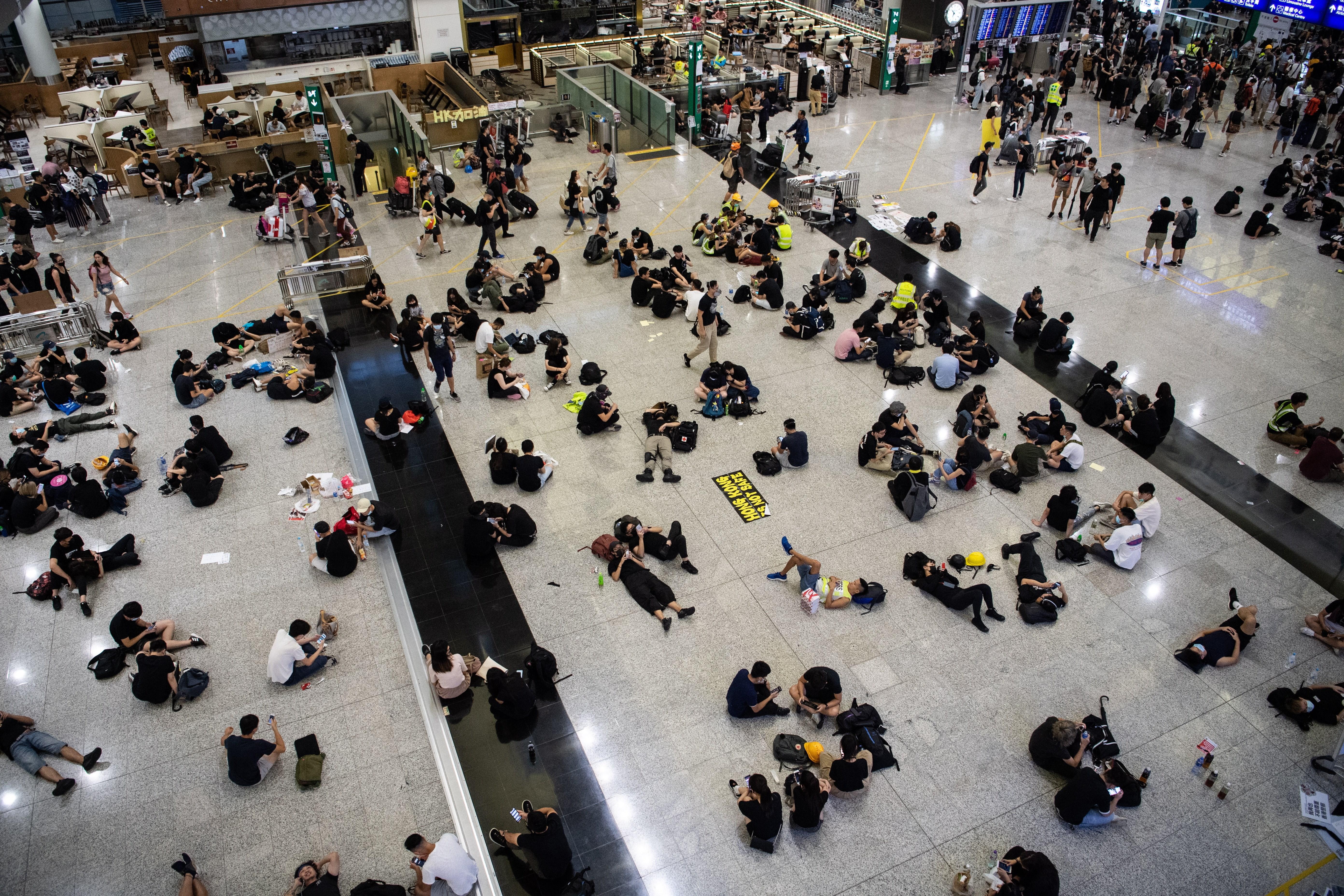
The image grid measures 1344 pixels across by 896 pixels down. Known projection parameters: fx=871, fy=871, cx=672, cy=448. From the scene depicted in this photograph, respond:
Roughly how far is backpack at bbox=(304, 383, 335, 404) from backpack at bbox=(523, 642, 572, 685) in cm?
718

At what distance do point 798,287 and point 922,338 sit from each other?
3.02m

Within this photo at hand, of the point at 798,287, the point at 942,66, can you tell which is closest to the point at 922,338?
the point at 798,287

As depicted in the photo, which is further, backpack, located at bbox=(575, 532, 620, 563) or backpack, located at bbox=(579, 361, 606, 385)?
backpack, located at bbox=(579, 361, 606, 385)

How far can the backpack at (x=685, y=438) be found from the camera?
1362cm

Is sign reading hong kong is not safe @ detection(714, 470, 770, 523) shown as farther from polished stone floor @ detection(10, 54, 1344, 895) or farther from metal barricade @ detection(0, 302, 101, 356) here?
metal barricade @ detection(0, 302, 101, 356)

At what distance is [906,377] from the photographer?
49.5ft

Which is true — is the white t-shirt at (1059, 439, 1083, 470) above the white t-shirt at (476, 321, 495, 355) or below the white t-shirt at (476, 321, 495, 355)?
below

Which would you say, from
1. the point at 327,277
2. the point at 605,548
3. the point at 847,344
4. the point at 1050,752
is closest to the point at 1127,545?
the point at 1050,752

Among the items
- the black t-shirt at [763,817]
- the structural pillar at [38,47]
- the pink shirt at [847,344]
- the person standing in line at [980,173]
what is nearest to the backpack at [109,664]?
the black t-shirt at [763,817]

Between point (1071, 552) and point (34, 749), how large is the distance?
12518 millimetres

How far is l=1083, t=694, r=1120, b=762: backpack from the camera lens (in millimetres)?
9031

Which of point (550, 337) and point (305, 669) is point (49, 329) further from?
point (305, 669)

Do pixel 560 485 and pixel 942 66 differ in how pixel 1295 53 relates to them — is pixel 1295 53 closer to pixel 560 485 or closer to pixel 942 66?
pixel 942 66

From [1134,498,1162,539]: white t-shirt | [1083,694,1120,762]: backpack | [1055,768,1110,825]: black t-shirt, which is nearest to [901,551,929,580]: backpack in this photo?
[1083,694,1120,762]: backpack
